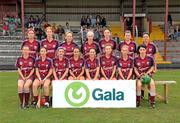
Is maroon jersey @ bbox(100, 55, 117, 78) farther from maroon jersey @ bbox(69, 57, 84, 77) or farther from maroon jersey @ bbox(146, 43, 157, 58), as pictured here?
maroon jersey @ bbox(146, 43, 157, 58)

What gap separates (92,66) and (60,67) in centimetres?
76

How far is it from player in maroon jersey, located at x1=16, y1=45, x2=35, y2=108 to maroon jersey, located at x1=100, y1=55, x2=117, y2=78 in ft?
5.44

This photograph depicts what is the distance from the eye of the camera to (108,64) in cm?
1053

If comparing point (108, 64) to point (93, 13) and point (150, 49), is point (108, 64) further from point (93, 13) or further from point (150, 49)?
point (93, 13)

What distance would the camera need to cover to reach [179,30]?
31422 millimetres

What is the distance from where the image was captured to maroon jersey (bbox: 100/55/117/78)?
1050 cm

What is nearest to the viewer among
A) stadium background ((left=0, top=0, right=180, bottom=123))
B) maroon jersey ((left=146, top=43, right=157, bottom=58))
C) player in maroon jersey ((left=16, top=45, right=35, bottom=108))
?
player in maroon jersey ((left=16, top=45, right=35, bottom=108))

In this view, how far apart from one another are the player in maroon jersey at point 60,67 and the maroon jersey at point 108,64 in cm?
86

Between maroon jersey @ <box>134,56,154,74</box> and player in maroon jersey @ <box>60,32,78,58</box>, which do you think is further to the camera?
player in maroon jersey @ <box>60,32,78,58</box>

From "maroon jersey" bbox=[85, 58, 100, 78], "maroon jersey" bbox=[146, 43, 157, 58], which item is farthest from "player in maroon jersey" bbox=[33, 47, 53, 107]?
"maroon jersey" bbox=[146, 43, 157, 58]

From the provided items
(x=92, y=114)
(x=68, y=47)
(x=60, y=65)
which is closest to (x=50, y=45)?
(x=68, y=47)

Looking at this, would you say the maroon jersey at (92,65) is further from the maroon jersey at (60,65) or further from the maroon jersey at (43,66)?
the maroon jersey at (43,66)

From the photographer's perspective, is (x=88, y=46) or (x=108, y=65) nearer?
(x=108, y=65)

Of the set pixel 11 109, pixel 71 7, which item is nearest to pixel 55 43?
pixel 11 109
